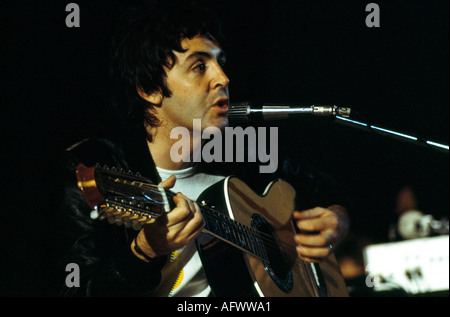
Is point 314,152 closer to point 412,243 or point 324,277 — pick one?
point 324,277

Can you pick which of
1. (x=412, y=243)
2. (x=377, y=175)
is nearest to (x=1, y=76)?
(x=377, y=175)

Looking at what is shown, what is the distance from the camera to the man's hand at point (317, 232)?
7.34ft

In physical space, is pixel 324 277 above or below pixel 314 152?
below

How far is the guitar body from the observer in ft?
5.94

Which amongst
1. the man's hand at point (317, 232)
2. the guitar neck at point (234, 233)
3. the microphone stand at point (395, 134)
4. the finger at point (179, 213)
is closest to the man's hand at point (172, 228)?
the finger at point (179, 213)

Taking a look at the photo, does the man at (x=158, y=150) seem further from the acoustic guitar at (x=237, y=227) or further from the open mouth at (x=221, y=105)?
the acoustic guitar at (x=237, y=227)

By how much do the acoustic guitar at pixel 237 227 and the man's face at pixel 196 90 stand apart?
320 millimetres

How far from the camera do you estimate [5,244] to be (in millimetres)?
1896

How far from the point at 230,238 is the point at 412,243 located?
3.50 metres

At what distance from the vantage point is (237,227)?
6.07ft

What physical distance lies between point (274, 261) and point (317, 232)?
1.39 feet

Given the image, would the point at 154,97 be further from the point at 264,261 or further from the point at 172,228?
the point at 264,261

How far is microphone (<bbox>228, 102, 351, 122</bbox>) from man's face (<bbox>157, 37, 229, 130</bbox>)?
184 millimetres
